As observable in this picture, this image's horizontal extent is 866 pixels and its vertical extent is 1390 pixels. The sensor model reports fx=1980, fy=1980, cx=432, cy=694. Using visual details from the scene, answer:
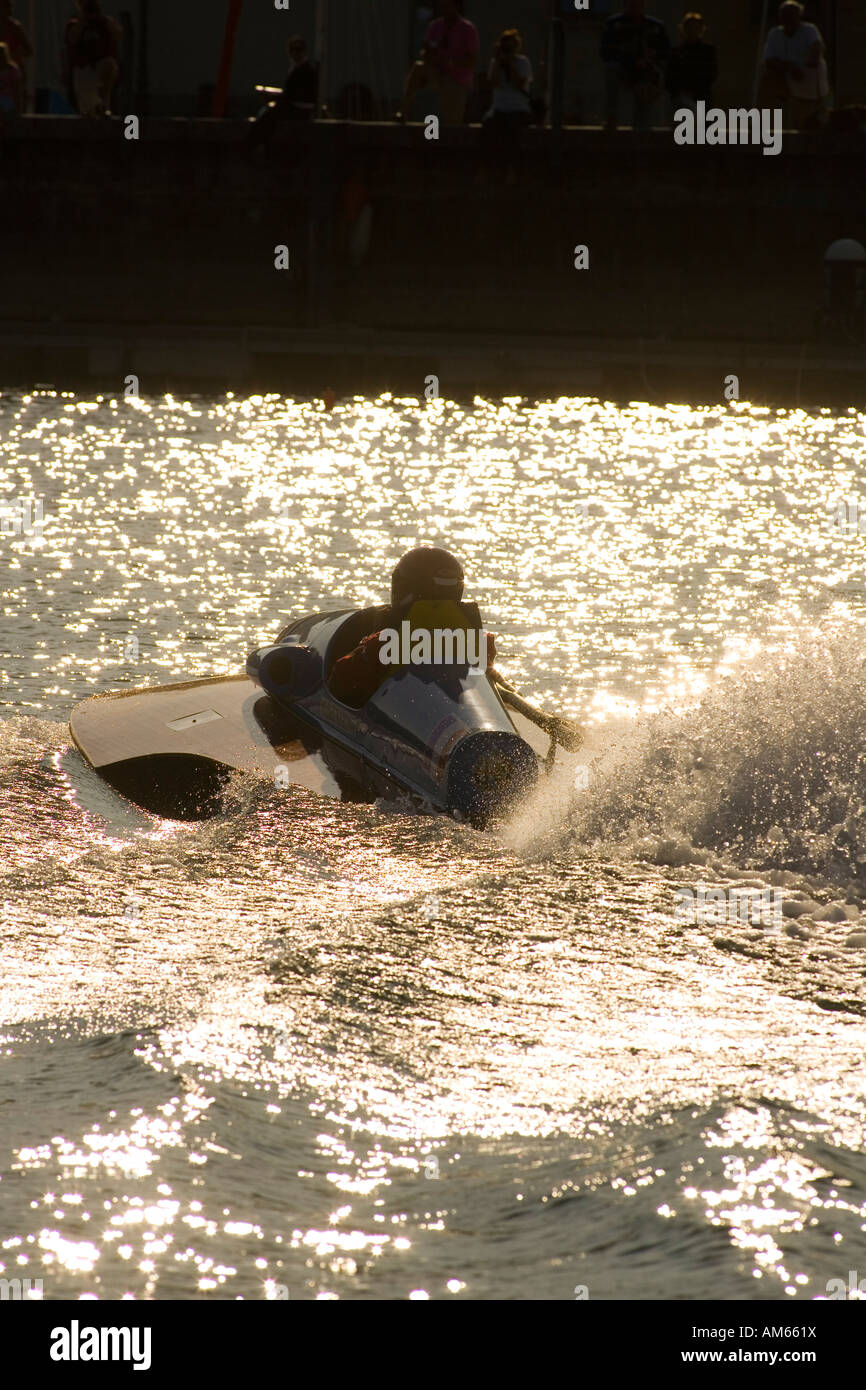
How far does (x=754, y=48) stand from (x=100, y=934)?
2919 centimetres

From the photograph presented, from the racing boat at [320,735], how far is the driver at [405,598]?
129 millimetres

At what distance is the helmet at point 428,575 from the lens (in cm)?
1135

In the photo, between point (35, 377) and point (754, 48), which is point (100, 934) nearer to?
point (35, 377)

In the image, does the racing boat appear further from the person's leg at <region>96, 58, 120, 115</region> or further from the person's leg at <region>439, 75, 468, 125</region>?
the person's leg at <region>96, 58, 120, 115</region>

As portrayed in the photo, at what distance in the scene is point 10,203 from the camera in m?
31.1

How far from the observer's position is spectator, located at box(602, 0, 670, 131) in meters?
25.0

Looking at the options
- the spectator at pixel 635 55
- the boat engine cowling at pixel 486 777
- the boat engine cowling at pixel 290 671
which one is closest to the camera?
the boat engine cowling at pixel 486 777

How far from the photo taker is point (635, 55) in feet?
84.4

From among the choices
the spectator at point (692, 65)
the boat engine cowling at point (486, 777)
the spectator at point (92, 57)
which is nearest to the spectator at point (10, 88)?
the spectator at point (92, 57)

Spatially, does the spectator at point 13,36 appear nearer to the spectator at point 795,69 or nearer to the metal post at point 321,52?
the metal post at point 321,52

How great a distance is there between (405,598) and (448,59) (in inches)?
691

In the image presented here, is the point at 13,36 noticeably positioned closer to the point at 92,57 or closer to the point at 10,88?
the point at 92,57

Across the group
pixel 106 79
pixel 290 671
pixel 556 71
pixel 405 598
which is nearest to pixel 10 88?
pixel 106 79

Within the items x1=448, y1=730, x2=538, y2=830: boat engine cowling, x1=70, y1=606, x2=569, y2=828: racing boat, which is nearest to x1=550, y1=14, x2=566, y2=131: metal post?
x1=70, y1=606, x2=569, y2=828: racing boat
